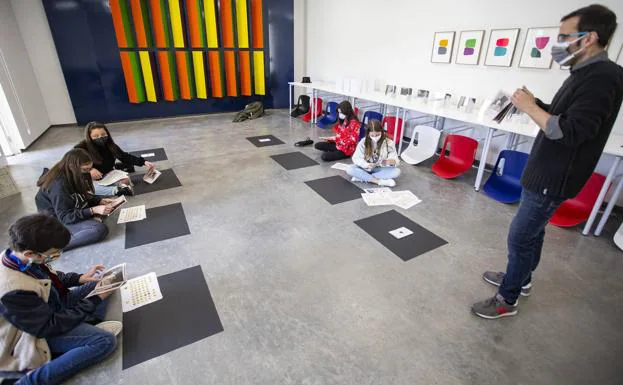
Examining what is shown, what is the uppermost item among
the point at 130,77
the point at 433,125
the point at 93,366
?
the point at 130,77

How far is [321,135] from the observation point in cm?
586

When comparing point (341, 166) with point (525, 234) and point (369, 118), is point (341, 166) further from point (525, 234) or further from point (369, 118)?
point (525, 234)

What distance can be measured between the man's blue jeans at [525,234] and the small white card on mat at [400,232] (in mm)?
949

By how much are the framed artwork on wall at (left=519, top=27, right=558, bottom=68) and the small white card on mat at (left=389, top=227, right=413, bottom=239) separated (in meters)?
2.62

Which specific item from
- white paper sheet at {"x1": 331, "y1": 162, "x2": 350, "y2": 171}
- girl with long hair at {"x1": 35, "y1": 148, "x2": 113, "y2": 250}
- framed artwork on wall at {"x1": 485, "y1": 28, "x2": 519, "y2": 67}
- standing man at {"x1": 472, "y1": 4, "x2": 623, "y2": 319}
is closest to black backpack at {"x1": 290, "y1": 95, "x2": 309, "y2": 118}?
white paper sheet at {"x1": 331, "y1": 162, "x2": 350, "y2": 171}

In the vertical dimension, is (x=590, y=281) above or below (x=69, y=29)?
below

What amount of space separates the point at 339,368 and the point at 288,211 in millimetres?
1729

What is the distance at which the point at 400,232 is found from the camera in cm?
281

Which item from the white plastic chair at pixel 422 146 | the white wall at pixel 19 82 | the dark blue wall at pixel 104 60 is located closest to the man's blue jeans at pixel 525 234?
the white plastic chair at pixel 422 146

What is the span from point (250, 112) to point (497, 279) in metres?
6.12

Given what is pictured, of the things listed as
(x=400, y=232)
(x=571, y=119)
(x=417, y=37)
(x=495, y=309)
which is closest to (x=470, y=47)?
(x=417, y=37)

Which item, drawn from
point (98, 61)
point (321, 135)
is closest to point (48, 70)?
point (98, 61)

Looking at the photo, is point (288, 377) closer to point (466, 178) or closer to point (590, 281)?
point (590, 281)

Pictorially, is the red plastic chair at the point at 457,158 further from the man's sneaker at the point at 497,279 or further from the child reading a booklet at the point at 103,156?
the child reading a booklet at the point at 103,156
